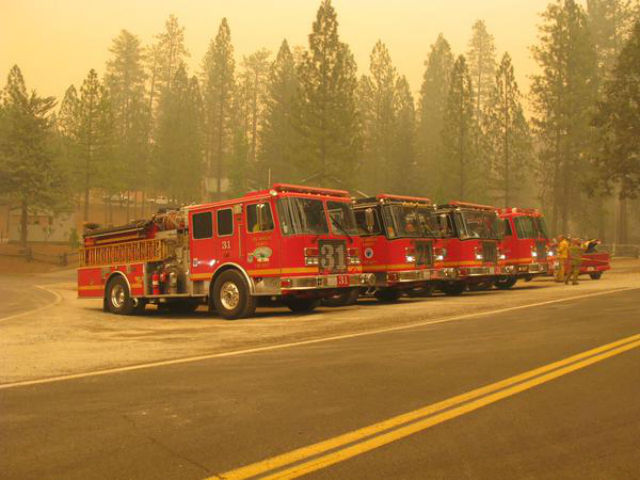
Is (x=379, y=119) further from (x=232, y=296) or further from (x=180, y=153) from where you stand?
(x=232, y=296)

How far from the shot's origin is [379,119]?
2687 inches

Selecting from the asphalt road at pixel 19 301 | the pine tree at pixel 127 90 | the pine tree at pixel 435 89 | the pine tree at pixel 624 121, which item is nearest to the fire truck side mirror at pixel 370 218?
the asphalt road at pixel 19 301

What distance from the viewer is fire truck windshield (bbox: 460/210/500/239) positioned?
20609 millimetres

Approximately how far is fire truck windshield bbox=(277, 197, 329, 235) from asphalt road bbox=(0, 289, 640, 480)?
18.1 feet

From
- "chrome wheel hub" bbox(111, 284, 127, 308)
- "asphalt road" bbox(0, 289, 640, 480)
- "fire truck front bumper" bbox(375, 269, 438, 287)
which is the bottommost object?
"asphalt road" bbox(0, 289, 640, 480)

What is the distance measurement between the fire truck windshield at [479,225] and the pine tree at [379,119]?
39.5 metres

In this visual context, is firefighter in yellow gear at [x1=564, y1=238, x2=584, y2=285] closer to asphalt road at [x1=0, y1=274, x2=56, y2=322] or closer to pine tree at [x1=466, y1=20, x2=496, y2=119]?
asphalt road at [x1=0, y1=274, x2=56, y2=322]

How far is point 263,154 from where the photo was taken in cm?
6475

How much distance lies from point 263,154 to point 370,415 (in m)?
60.9

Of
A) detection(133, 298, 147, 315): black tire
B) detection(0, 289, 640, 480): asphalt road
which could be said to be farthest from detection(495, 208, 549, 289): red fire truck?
detection(0, 289, 640, 480): asphalt road

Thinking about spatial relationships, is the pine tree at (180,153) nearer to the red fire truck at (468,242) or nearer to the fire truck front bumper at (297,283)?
the red fire truck at (468,242)

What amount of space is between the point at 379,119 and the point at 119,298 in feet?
179

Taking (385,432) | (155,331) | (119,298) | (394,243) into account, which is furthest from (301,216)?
(385,432)

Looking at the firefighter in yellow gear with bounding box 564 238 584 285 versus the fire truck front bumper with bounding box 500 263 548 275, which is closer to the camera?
the fire truck front bumper with bounding box 500 263 548 275
